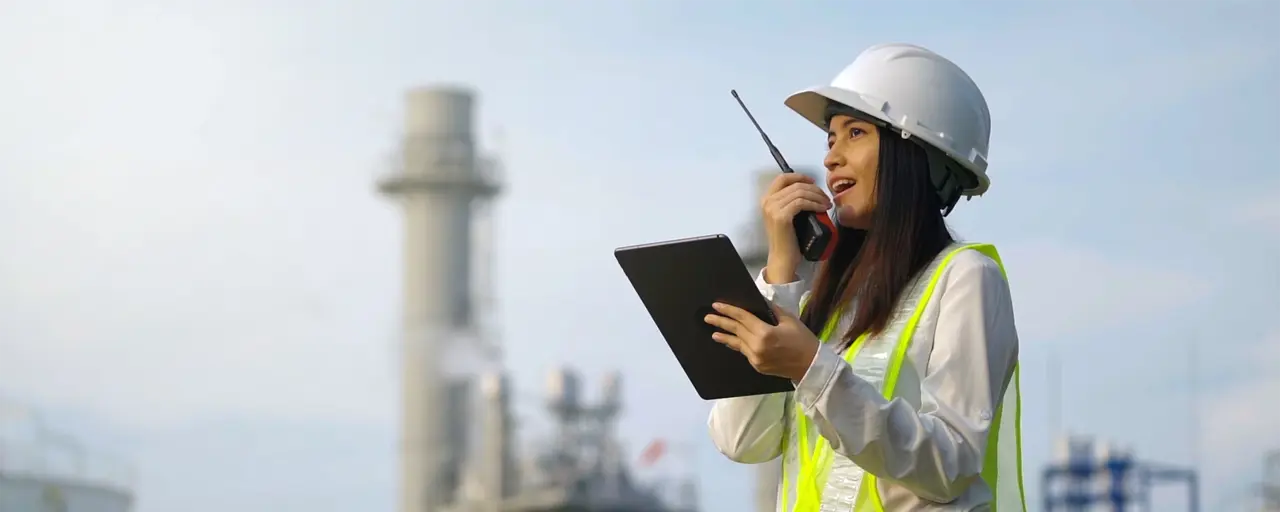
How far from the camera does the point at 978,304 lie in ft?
9.05

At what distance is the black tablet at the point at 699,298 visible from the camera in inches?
102

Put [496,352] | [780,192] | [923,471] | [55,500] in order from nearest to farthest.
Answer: [923,471], [780,192], [55,500], [496,352]

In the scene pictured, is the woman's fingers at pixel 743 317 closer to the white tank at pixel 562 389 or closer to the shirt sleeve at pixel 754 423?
the shirt sleeve at pixel 754 423

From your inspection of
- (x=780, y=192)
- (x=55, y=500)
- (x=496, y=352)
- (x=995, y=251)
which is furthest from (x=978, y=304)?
(x=496, y=352)

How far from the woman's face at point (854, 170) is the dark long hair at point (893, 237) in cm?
2

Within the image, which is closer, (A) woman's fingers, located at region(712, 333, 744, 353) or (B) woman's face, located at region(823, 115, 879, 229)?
(A) woman's fingers, located at region(712, 333, 744, 353)

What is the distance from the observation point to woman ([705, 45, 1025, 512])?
2.60 m

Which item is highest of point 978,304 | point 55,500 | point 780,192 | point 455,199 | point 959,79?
point 455,199

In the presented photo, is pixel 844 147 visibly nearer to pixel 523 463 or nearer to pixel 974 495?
pixel 974 495

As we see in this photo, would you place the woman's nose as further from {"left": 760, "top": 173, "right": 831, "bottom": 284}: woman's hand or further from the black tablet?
the black tablet

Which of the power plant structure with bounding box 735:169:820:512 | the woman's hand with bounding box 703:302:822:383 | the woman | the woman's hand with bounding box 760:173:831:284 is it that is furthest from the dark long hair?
the power plant structure with bounding box 735:169:820:512

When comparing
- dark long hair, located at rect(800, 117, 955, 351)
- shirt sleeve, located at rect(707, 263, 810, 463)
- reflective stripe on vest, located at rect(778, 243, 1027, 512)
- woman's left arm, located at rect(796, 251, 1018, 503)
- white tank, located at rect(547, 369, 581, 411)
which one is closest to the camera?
woman's left arm, located at rect(796, 251, 1018, 503)

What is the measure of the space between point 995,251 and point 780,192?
0.37 metres

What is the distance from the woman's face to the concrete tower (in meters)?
34.1
